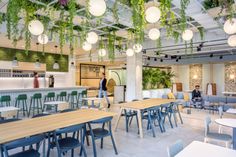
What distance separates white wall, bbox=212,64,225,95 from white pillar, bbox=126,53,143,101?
7.46 metres

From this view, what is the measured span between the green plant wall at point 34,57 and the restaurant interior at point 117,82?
0.05 meters

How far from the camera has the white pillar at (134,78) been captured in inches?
321

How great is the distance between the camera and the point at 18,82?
358 inches

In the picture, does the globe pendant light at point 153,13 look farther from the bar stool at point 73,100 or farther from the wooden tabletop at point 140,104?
the bar stool at point 73,100

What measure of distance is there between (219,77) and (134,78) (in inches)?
312

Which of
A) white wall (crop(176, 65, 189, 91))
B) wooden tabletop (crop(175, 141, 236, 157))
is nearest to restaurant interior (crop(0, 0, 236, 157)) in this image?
wooden tabletop (crop(175, 141, 236, 157))

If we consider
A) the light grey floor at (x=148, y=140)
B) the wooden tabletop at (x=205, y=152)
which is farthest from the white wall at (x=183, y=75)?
the wooden tabletop at (x=205, y=152)

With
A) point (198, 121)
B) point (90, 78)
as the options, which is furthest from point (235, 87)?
point (90, 78)

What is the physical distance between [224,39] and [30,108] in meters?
7.83

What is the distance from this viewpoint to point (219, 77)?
1275 cm

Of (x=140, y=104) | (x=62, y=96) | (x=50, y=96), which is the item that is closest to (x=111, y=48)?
(x=140, y=104)

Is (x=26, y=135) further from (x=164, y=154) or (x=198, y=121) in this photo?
(x=198, y=121)

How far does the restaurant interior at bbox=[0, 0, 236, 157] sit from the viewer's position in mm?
2838

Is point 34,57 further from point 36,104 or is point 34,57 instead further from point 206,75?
point 206,75
